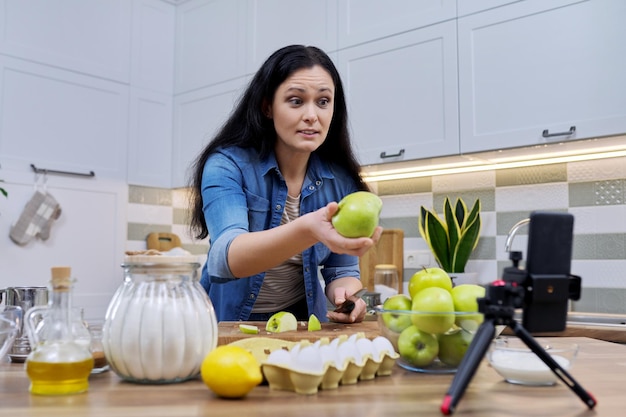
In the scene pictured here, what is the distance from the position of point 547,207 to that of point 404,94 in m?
0.75

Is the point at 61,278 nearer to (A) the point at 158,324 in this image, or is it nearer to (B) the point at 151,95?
(A) the point at 158,324

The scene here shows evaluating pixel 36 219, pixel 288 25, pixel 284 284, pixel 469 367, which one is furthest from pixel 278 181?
pixel 36 219

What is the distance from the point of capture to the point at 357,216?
0.93 m

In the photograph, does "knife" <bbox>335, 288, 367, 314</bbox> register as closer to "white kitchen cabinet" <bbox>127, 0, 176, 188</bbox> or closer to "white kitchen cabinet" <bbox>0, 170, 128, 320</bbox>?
"white kitchen cabinet" <bbox>0, 170, 128, 320</bbox>

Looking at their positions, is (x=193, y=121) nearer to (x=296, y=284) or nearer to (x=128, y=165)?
(x=128, y=165)

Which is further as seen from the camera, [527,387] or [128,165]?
[128,165]

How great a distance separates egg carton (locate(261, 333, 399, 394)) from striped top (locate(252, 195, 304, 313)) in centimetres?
75

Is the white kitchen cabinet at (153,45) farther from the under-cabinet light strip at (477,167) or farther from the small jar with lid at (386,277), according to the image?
the small jar with lid at (386,277)

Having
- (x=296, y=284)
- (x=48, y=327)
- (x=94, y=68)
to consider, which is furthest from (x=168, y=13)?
(x=48, y=327)

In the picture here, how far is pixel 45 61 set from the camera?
10.0ft

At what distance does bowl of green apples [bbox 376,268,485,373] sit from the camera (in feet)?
2.72

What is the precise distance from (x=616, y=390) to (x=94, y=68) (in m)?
3.02

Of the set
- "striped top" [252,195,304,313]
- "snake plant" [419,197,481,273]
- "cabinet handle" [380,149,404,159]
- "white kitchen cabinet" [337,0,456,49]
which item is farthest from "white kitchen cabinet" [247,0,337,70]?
"striped top" [252,195,304,313]

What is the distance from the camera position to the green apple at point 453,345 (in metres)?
0.85
